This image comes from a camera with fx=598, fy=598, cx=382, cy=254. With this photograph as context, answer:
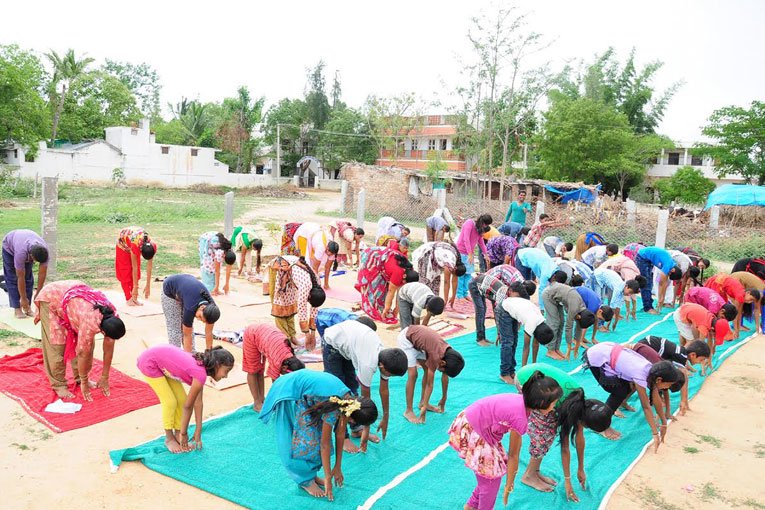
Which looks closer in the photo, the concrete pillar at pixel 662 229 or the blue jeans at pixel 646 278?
the blue jeans at pixel 646 278

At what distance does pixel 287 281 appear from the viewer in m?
6.64

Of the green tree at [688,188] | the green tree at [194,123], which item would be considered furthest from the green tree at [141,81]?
the green tree at [688,188]

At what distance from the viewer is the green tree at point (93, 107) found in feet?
125

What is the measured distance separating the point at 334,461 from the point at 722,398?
443cm

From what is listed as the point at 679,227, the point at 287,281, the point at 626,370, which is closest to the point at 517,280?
the point at 626,370

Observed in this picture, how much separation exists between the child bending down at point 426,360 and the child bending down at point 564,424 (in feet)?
2.46

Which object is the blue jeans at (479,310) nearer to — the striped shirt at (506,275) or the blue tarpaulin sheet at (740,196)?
the striped shirt at (506,275)

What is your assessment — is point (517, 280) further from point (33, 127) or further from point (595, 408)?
point (33, 127)

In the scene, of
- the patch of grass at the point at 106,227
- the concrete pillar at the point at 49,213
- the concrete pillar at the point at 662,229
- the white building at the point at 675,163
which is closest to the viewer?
the concrete pillar at the point at 49,213

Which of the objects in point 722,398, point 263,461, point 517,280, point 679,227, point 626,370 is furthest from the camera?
point 679,227

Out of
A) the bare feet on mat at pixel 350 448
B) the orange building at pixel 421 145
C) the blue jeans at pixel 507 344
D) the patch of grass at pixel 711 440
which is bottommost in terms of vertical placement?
the patch of grass at pixel 711 440

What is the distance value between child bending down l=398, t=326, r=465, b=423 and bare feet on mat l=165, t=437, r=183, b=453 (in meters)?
1.86

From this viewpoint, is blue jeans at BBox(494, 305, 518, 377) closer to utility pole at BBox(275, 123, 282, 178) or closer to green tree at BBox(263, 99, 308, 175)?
utility pole at BBox(275, 123, 282, 178)

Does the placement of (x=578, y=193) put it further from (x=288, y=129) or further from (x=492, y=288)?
(x=288, y=129)
